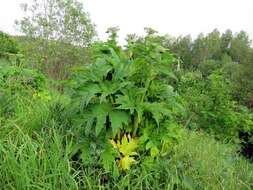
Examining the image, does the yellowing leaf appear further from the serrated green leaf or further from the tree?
the tree

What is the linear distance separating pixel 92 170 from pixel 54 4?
615 cm

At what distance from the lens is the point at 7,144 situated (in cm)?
233

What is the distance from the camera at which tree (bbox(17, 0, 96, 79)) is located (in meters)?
7.56

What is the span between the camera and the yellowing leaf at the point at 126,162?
7.97 ft

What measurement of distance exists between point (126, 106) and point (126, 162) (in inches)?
15.8

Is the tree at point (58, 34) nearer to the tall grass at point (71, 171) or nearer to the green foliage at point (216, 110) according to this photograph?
the green foliage at point (216, 110)

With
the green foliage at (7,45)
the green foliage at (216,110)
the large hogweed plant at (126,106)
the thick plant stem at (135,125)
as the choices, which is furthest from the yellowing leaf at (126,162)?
the green foliage at (7,45)

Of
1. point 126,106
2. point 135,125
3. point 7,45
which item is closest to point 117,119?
point 126,106

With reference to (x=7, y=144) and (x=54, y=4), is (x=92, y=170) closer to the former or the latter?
(x=7, y=144)

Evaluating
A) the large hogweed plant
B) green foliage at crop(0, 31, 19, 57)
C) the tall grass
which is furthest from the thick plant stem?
green foliage at crop(0, 31, 19, 57)

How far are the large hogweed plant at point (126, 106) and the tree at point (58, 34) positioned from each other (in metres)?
5.02

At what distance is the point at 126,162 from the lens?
96.0 inches

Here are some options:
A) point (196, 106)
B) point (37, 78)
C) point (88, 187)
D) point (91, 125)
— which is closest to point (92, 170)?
point (88, 187)

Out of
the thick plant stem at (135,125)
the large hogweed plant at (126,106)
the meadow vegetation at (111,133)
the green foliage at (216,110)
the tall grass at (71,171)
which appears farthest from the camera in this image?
the green foliage at (216,110)
